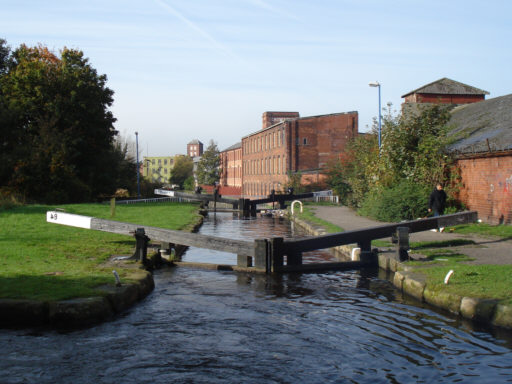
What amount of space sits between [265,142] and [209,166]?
34628 millimetres

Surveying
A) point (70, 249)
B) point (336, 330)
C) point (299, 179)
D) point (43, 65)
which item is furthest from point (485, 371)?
point (299, 179)

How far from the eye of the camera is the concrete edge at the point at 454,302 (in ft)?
22.6

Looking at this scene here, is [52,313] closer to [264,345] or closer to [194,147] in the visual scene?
[264,345]

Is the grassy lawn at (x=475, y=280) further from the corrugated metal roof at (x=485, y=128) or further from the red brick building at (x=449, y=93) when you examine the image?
the red brick building at (x=449, y=93)

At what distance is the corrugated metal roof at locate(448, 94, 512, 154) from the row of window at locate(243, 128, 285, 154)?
24.6m

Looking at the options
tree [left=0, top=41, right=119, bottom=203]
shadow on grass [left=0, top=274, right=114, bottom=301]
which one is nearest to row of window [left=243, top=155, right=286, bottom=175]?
tree [left=0, top=41, right=119, bottom=203]

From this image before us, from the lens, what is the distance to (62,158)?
100ft

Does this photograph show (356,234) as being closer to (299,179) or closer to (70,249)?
(70,249)

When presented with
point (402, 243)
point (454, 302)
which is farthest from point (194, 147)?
point (454, 302)

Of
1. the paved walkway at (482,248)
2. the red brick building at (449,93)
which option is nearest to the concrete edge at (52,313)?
the paved walkway at (482,248)

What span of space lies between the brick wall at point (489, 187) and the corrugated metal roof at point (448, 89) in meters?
20.8

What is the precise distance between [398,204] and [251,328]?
1312 cm

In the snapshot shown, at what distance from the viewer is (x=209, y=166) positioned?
89.9m

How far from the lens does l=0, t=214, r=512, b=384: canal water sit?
213 inches
